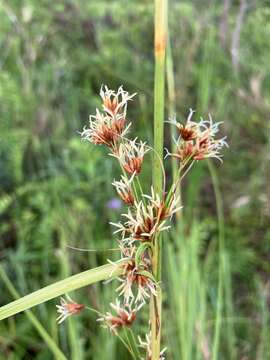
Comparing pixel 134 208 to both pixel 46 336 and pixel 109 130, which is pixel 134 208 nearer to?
pixel 109 130

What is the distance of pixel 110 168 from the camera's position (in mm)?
1805

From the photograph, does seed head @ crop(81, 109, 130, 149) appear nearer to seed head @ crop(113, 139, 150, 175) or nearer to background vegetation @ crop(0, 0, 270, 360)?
seed head @ crop(113, 139, 150, 175)

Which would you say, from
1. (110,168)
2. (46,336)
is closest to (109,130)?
(46,336)

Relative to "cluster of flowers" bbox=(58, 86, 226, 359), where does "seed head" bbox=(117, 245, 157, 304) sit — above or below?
below

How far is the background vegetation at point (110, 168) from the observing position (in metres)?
1.33

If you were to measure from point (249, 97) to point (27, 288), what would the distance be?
1.00 m

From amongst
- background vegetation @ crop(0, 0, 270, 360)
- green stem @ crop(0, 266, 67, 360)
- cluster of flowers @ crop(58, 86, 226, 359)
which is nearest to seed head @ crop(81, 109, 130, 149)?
cluster of flowers @ crop(58, 86, 226, 359)

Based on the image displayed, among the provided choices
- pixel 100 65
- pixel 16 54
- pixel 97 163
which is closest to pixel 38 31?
pixel 16 54

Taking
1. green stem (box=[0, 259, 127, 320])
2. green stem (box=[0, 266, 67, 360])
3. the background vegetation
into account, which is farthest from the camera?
the background vegetation

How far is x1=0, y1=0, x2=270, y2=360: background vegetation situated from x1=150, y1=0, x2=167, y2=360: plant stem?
43cm

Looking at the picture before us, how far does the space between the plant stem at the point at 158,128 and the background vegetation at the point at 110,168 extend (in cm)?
43

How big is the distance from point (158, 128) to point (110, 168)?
4.61 ft

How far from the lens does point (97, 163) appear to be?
199cm

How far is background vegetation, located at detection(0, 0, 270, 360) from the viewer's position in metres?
1.33
